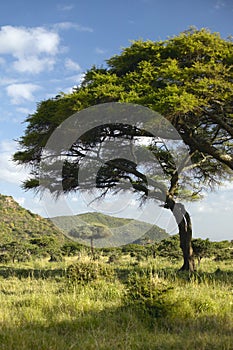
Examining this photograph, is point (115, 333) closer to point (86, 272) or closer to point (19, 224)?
point (86, 272)

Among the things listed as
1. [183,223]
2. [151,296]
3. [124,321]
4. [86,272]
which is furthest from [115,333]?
[183,223]

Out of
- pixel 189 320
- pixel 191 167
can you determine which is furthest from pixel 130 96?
pixel 189 320

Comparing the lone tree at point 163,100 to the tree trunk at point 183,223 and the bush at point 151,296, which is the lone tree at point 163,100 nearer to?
the tree trunk at point 183,223

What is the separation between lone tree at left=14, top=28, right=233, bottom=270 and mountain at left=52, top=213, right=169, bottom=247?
4.80 feet

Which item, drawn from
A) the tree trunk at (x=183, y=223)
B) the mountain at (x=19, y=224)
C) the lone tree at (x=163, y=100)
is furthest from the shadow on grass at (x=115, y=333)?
the mountain at (x=19, y=224)

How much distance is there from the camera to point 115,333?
5.65 m

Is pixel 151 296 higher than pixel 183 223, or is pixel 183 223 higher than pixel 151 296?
pixel 183 223

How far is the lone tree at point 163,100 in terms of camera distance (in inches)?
527

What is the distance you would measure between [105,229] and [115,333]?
1489 centimetres

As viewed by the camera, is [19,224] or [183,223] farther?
[19,224]

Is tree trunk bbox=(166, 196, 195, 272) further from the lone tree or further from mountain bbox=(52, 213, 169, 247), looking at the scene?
mountain bbox=(52, 213, 169, 247)

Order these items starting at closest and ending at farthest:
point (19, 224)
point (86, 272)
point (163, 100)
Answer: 1. point (86, 272)
2. point (163, 100)
3. point (19, 224)

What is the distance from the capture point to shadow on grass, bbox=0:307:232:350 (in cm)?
503

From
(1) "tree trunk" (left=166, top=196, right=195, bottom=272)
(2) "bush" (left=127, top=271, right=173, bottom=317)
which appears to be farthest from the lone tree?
(2) "bush" (left=127, top=271, right=173, bottom=317)
